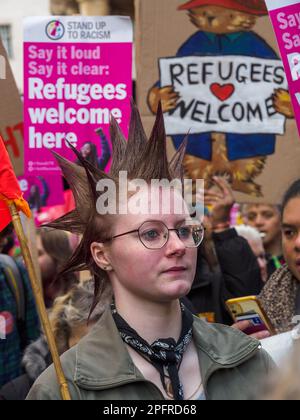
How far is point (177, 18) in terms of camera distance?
498 centimetres

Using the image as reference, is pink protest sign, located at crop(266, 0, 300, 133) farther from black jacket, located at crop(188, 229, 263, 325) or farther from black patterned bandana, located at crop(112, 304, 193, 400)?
black patterned bandana, located at crop(112, 304, 193, 400)

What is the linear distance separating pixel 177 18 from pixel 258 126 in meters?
0.72

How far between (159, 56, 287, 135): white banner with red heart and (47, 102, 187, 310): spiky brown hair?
7.20ft

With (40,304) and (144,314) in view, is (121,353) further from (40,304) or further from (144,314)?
(40,304)

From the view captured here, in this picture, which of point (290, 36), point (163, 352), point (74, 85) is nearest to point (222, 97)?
point (74, 85)

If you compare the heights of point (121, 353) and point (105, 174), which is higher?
point (105, 174)

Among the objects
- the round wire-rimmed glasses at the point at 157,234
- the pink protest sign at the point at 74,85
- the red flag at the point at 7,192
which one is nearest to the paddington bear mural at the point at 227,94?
the pink protest sign at the point at 74,85

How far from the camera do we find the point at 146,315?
2.49m

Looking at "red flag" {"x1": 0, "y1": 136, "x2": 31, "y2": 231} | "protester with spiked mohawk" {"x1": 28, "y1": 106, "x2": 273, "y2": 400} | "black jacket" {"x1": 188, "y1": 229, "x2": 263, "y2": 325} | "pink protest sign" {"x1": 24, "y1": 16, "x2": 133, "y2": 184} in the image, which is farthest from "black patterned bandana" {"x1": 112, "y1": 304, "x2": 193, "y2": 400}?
"pink protest sign" {"x1": 24, "y1": 16, "x2": 133, "y2": 184}

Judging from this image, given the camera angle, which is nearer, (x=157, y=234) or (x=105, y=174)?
(x=157, y=234)

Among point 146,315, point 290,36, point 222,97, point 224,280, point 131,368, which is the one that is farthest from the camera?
point 222,97

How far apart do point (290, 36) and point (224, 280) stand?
1455 millimetres

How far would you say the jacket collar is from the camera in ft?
7.75

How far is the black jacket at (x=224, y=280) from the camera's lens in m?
4.71
